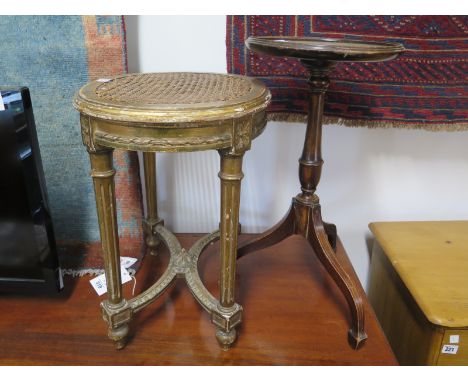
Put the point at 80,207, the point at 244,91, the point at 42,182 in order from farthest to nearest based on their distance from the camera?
1. the point at 80,207
2. the point at 42,182
3. the point at 244,91

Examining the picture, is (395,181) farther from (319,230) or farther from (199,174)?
(199,174)

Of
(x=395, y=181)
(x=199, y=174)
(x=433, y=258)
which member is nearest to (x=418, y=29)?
(x=395, y=181)

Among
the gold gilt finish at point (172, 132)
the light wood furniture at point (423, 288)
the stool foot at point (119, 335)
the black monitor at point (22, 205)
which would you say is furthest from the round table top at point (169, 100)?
the light wood furniture at point (423, 288)

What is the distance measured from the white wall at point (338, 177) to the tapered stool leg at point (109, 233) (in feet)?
1.45

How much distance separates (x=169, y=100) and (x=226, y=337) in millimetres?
456

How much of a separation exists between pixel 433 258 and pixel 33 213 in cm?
92

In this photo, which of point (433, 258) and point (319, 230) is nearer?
point (319, 230)

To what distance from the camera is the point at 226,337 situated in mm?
795

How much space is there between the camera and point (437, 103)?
1.00 metres

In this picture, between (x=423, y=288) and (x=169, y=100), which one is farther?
(x=423, y=288)

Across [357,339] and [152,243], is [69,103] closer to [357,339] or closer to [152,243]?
[152,243]

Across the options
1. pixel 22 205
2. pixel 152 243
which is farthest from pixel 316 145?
pixel 22 205

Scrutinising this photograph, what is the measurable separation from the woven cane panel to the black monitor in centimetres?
17

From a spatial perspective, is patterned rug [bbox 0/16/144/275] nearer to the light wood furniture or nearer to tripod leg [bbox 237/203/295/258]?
tripod leg [bbox 237/203/295/258]
